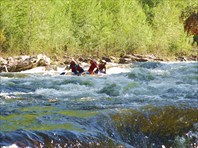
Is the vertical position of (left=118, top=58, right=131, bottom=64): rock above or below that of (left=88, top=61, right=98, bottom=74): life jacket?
below

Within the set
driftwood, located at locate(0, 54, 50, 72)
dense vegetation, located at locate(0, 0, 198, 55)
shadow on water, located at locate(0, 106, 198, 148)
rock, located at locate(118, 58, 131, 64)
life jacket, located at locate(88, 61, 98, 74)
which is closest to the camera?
shadow on water, located at locate(0, 106, 198, 148)

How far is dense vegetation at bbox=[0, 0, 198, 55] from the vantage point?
2506 cm

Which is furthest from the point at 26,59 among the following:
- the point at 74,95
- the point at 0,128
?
the point at 0,128

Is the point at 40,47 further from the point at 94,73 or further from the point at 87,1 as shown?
the point at 94,73

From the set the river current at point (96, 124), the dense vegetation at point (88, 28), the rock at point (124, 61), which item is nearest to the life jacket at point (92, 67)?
the river current at point (96, 124)

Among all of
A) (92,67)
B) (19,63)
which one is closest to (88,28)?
(19,63)

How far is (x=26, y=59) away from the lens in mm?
21250

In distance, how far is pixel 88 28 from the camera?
1204 inches

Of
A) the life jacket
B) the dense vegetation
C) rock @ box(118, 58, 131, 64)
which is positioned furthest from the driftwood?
rock @ box(118, 58, 131, 64)

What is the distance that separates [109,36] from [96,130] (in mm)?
26023

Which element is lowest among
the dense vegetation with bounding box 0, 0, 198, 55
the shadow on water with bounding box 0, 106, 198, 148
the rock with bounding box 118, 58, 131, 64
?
the rock with bounding box 118, 58, 131, 64

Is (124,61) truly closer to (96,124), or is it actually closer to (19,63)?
(19,63)

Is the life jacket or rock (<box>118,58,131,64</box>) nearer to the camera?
the life jacket

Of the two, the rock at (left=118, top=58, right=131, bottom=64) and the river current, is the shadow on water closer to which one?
the river current
